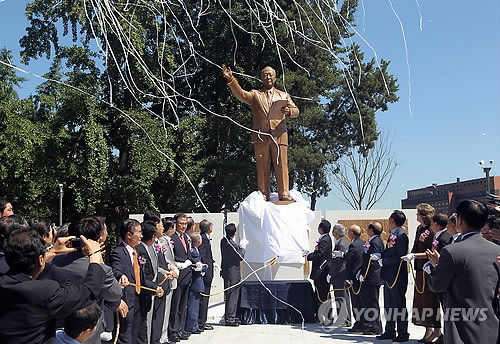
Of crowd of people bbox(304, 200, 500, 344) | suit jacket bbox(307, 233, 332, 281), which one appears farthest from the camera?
suit jacket bbox(307, 233, 332, 281)

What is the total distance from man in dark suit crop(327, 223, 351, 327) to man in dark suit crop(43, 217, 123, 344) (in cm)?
492

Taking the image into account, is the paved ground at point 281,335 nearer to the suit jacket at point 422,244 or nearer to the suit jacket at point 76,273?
the suit jacket at point 422,244

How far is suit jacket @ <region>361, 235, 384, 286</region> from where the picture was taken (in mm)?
6766

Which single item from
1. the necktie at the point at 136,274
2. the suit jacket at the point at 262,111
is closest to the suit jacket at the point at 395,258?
the necktie at the point at 136,274

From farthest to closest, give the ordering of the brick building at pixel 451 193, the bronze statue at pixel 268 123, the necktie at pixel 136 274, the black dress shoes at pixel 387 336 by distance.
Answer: the brick building at pixel 451 193
the bronze statue at pixel 268 123
the black dress shoes at pixel 387 336
the necktie at pixel 136 274

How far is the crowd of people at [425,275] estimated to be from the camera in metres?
2.96

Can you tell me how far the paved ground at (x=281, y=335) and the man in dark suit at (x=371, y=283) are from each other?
0.21 metres

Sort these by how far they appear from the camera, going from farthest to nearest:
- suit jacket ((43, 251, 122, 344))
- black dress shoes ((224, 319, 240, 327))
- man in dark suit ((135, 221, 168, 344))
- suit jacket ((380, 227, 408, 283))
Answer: black dress shoes ((224, 319, 240, 327)) < suit jacket ((380, 227, 408, 283)) < man in dark suit ((135, 221, 168, 344)) < suit jacket ((43, 251, 122, 344))

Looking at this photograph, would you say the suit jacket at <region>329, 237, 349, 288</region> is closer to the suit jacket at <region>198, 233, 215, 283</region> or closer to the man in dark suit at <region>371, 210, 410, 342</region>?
the man in dark suit at <region>371, 210, 410, 342</region>

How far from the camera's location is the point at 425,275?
19.5 feet

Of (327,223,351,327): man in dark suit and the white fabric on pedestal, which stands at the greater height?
the white fabric on pedestal

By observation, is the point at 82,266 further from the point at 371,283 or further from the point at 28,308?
the point at 371,283

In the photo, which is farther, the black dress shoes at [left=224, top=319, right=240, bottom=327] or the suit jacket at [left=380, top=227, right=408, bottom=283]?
the black dress shoes at [left=224, top=319, right=240, bottom=327]

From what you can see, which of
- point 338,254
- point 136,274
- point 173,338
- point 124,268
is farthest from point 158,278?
point 338,254
